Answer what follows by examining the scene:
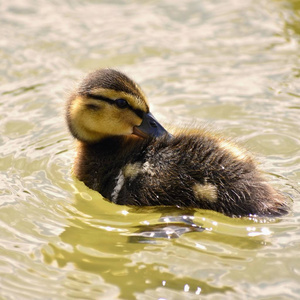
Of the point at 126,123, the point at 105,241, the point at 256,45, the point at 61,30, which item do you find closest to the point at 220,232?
the point at 105,241

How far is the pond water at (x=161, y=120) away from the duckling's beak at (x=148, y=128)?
1.66 ft

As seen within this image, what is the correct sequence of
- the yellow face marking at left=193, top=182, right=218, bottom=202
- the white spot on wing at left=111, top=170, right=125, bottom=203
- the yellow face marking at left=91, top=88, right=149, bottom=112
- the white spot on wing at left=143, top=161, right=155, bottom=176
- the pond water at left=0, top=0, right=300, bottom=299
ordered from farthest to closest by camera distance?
1. the yellow face marking at left=91, top=88, right=149, bottom=112
2. the white spot on wing at left=111, top=170, right=125, bottom=203
3. the white spot on wing at left=143, top=161, right=155, bottom=176
4. the yellow face marking at left=193, top=182, right=218, bottom=202
5. the pond water at left=0, top=0, right=300, bottom=299

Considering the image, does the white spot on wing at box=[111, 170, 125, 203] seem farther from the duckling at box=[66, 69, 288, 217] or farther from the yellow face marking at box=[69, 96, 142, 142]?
the yellow face marking at box=[69, 96, 142, 142]

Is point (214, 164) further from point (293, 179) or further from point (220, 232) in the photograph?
point (293, 179)

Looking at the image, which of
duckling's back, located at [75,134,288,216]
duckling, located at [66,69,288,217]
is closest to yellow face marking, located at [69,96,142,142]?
duckling, located at [66,69,288,217]

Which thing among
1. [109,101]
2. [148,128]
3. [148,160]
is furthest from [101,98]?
[148,160]

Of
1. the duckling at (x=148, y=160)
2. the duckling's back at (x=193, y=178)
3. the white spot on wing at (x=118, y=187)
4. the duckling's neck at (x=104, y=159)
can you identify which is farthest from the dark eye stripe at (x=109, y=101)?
the white spot on wing at (x=118, y=187)

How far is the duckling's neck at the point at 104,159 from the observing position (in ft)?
13.7

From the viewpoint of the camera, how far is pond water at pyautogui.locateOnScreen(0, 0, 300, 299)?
3.42 m

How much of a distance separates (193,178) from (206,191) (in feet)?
0.35

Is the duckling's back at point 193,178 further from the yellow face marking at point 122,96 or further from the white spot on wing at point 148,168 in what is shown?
the yellow face marking at point 122,96

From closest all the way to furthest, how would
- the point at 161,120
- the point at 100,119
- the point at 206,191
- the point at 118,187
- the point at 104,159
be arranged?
the point at 206,191 → the point at 118,187 → the point at 104,159 → the point at 100,119 → the point at 161,120

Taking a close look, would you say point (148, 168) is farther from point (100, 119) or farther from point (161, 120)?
point (161, 120)

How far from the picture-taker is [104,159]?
4.34 meters
